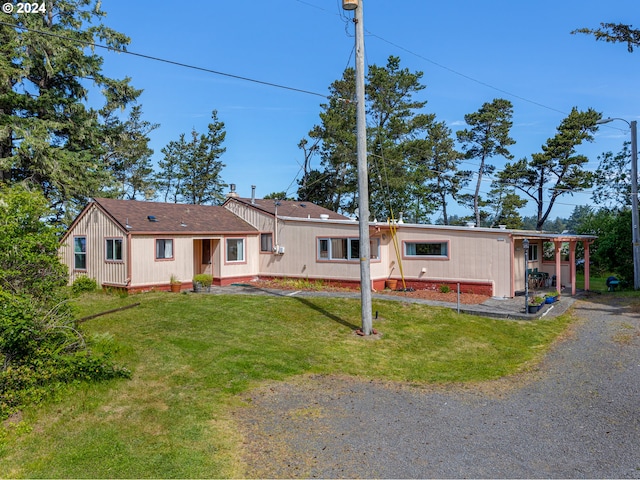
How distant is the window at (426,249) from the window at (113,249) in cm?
1178

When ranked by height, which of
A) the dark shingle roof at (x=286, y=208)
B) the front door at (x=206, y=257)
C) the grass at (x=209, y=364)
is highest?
the dark shingle roof at (x=286, y=208)

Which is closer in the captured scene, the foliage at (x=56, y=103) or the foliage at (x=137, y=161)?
the foliage at (x=56, y=103)

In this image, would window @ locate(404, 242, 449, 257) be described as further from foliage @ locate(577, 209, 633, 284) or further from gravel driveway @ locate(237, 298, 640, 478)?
foliage @ locate(577, 209, 633, 284)

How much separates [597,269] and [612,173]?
40.0ft

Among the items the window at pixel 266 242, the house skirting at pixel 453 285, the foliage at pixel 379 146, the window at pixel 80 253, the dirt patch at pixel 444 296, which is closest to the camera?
the dirt patch at pixel 444 296

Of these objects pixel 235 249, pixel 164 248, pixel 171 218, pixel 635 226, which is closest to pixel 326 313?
pixel 164 248

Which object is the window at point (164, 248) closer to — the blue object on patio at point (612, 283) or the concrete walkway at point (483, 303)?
the concrete walkway at point (483, 303)

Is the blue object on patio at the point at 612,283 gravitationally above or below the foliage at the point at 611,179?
below

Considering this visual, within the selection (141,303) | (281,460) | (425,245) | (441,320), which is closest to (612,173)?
(425,245)

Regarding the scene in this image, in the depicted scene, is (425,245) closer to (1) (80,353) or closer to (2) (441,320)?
(2) (441,320)

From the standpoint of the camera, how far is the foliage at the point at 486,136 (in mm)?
39000

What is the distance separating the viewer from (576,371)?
842 cm

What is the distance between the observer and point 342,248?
18500 mm

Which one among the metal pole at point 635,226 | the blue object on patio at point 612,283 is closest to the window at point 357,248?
the blue object on patio at point 612,283
